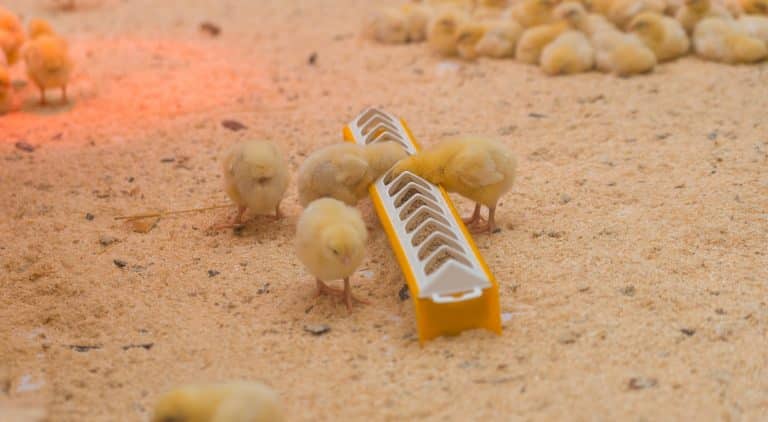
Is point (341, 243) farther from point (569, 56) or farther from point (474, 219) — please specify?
point (569, 56)

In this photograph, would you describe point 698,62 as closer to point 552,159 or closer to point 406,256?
point 552,159

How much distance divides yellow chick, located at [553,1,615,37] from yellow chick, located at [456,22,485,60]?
0.51 metres

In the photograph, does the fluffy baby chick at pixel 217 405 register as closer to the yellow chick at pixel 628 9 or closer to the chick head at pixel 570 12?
the chick head at pixel 570 12

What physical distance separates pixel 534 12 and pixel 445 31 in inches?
23.1

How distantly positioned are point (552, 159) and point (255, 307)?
1.79m

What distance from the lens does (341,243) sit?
2.84 metres

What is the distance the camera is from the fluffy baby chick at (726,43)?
5.25 m

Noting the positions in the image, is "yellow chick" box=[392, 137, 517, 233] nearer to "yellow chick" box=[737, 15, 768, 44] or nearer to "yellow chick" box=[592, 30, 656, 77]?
"yellow chick" box=[592, 30, 656, 77]

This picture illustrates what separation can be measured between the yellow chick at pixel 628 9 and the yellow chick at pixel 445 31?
986mm

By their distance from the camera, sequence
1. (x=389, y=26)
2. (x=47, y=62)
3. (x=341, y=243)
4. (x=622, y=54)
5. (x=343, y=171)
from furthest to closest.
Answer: (x=389, y=26), (x=622, y=54), (x=47, y=62), (x=343, y=171), (x=341, y=243)

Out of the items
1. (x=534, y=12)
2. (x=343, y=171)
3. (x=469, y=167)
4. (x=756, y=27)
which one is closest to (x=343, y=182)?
(x=343, y=171)

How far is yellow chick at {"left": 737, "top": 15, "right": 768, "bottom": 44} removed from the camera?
5383mm

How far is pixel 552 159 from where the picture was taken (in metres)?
4.26

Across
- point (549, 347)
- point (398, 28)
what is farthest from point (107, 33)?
point (549, 347)
